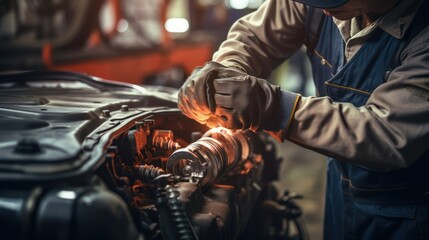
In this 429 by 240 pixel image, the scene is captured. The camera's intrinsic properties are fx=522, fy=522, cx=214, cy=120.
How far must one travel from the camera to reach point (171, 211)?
53.2 inches

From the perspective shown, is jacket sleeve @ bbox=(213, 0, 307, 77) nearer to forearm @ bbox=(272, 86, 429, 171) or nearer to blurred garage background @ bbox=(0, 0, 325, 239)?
forearm @ bbox=(272, 86, 429, 171)

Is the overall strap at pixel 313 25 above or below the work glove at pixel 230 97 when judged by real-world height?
above

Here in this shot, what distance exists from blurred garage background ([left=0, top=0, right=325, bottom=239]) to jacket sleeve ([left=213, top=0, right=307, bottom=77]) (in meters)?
1.06

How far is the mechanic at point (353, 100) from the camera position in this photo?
1567 mm

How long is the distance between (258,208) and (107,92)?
832 mm

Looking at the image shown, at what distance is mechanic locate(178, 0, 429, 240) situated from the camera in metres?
1.57

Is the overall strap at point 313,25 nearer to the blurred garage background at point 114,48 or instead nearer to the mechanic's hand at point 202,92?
the mechanic's hand at point 202,92

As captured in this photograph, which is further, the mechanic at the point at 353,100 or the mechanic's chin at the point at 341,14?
the mechanic's chin at the point at 341,14

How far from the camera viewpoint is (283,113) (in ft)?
5.26

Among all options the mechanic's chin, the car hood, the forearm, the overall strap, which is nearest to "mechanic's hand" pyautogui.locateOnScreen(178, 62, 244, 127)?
the car hood

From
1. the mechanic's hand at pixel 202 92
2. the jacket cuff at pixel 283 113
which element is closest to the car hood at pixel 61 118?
the mechanic's hand at pixel 202 92

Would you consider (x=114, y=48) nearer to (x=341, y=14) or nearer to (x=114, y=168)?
(x=341, y=14)

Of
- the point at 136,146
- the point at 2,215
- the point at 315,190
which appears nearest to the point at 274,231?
the point at 136,146

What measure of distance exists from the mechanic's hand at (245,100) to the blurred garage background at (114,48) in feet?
5.11
